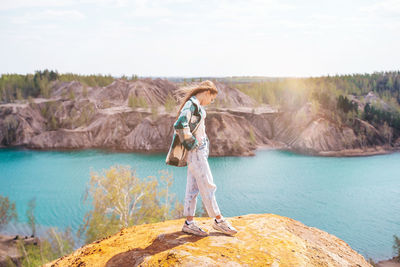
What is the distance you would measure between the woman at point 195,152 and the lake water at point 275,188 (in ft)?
75.6

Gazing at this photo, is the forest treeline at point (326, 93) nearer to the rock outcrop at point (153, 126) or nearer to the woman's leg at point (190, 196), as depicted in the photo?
the rock outcrop at point (153, 126)

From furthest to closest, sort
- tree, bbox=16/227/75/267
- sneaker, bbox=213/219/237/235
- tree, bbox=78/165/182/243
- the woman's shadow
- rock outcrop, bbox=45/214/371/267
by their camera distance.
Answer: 1. tree, bbox=16/227/75/267
2. tree, bbox=78/165/182/243
3. sneaker, bbox=213/219/237/235
4. the woman's shadow
5. rock outcrop, bbox=45/214/371/267

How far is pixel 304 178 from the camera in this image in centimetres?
4316

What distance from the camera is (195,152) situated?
6473 mm

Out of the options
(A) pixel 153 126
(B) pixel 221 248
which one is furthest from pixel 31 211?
(A) pixel 153 126

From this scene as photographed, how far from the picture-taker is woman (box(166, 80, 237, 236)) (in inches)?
248

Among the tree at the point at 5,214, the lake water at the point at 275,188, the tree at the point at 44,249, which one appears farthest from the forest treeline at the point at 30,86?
the tree at the point at 44,249

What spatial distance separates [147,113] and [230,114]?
1705cm

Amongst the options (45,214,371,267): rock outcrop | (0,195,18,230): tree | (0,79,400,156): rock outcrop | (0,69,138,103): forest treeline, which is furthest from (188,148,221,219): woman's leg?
(0,69,138,103): forest treeline

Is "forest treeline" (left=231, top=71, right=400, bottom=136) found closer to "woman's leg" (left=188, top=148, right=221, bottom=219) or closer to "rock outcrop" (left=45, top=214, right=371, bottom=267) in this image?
"rock outcrop" (left=45, top=214, right=371, bottom=267)

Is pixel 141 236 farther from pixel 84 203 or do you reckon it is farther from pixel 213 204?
pixel 84 203

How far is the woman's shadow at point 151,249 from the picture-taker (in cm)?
582

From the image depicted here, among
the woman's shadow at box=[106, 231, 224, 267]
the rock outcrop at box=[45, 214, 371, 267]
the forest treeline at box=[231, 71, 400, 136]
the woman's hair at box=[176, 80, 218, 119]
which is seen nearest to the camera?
the rock outcrop at box=[45, 214, 371, 267]

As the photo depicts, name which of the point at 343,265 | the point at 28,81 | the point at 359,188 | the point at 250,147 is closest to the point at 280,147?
the point at 250,147
